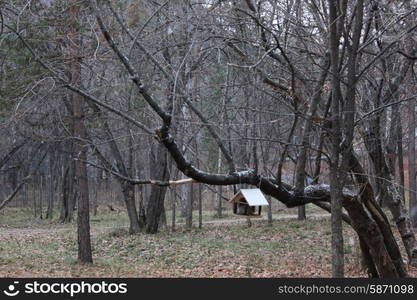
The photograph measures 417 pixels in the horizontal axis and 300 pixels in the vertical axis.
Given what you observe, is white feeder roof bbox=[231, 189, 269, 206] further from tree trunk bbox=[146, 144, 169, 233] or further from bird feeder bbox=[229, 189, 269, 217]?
tree trunk bbox=[146, 144, 169, 233]

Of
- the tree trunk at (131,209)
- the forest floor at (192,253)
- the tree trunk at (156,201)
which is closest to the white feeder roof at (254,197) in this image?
the forest floor at (192,253)

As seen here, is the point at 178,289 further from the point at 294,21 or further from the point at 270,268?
the point at 270,268

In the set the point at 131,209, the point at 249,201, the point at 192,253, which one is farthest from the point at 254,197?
the point at 131,209

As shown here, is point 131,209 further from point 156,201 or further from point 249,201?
point 249,201

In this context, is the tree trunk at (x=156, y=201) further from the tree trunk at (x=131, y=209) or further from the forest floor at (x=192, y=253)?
the forest floor at (x=192, y=253)

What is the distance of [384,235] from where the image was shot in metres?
8.52

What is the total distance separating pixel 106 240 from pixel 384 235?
10.5 metres

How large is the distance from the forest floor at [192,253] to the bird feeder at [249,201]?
2403mm

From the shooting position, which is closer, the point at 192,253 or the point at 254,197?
the point at 254,197

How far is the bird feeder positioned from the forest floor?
2.40 meters

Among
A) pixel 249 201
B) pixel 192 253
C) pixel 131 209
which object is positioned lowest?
pixel 192 253

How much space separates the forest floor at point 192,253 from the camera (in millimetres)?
10953

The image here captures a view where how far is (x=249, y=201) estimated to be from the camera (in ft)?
24.9

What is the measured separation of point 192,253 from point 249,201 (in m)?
6.45
